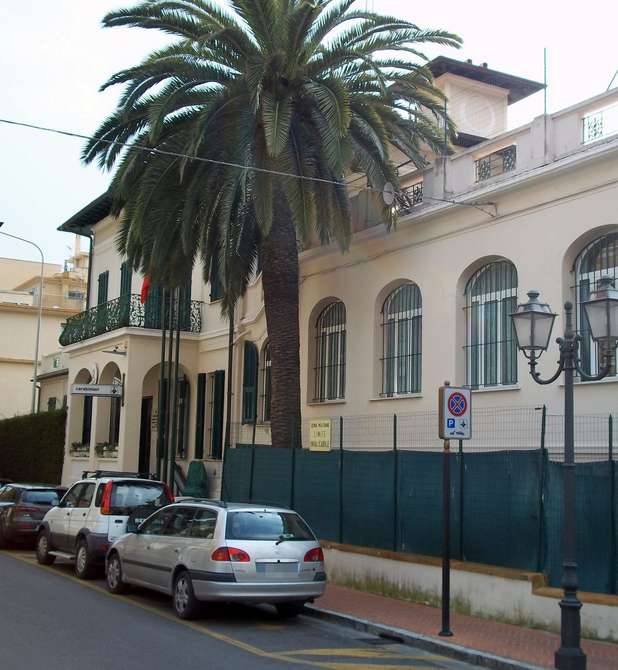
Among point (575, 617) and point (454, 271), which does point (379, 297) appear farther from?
→ point (575, 617)

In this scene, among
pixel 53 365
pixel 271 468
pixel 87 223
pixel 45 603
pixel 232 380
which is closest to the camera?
pixel 45 603

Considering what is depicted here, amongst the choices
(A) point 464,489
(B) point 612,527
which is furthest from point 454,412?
(A) point 464,489

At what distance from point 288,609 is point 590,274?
7359 mm

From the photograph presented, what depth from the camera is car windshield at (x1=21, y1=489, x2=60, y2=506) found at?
20.3 meters

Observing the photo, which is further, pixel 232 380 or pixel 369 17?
pixel 232 380

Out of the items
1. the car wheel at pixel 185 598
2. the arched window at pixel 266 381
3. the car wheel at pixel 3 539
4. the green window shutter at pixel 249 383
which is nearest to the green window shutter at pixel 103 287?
the green window shutter at pixel 249 383

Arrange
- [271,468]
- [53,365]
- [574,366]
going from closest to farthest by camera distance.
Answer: [574,366] < [271,468] < [53,365]

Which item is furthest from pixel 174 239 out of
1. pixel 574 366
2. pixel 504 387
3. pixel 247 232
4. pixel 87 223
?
pixel 87 223

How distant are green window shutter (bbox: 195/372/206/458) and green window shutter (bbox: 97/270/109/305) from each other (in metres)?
7.42

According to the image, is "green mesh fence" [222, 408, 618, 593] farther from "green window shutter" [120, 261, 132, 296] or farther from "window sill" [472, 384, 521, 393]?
"green window shutter" [120, 261, 132, 296]

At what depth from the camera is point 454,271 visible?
17.9 m

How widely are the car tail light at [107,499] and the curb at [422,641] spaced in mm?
4356

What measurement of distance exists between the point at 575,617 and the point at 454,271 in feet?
30.3

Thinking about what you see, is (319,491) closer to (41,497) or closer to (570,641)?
(41,497)
